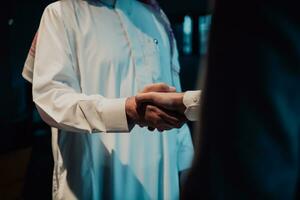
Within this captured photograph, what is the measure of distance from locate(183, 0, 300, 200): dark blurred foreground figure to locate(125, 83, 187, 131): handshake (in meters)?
0.50

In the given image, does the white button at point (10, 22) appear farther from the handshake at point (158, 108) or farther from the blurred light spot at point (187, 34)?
the handshake at point (158, 108)

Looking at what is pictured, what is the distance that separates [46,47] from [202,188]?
72 centimetres

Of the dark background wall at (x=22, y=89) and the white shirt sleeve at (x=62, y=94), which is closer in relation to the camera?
the white shirt sleeve at (x=62, y=94)

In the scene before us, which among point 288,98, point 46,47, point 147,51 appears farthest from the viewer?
point 147,51

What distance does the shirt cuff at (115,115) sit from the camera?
0.97 m

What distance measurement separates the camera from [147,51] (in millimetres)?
1158

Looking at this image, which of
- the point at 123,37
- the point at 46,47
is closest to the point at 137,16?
the point at 123,37

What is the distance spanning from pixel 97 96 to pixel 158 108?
5.8 inches

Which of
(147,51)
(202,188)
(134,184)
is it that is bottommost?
(134,184)

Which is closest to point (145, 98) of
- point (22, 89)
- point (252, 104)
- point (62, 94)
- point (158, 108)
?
point (158, 108)

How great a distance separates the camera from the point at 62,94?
1004 millimetres

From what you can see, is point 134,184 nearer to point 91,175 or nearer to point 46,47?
point 91,175

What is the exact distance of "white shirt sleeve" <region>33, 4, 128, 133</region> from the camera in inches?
38.5

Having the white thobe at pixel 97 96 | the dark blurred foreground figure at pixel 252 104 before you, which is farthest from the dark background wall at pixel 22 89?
the dark blurred foreground figure at pixel 252 104
